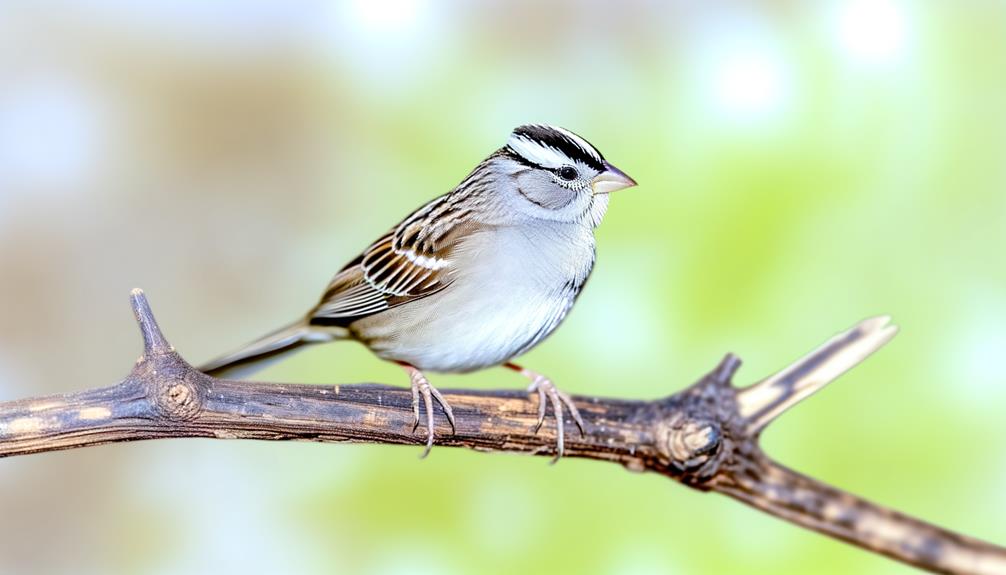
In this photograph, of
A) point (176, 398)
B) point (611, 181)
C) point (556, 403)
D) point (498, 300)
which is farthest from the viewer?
point (556, 403)

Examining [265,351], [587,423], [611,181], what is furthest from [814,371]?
[265,351]

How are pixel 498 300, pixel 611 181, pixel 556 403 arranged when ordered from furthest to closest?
pixel 556 403, pixel 498 300, pixel 611 181

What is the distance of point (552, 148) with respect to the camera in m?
1.71

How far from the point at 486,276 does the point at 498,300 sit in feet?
0.17

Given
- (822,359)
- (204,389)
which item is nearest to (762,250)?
(822,359)

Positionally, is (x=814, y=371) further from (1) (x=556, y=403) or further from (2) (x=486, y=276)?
(2) (x=486, y=276)

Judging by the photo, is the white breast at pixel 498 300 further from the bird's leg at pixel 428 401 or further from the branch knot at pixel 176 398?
the branch knot at pixel 176 398

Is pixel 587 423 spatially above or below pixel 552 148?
below

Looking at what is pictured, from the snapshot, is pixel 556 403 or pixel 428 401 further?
pixel 556 403

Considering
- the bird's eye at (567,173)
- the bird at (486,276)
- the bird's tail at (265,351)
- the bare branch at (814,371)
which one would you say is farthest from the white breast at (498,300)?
the bare branch at (814,371)

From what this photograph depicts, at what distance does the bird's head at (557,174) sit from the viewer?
169cm

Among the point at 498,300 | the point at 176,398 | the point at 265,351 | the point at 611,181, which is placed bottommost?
the point at 176,398

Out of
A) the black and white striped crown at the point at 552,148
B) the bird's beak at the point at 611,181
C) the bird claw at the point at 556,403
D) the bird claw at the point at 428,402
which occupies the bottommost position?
the bird claw at the point at 428,402

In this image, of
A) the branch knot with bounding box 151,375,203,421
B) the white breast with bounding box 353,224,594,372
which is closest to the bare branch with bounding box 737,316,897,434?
the white breast with bounding box 353,224,594,372
